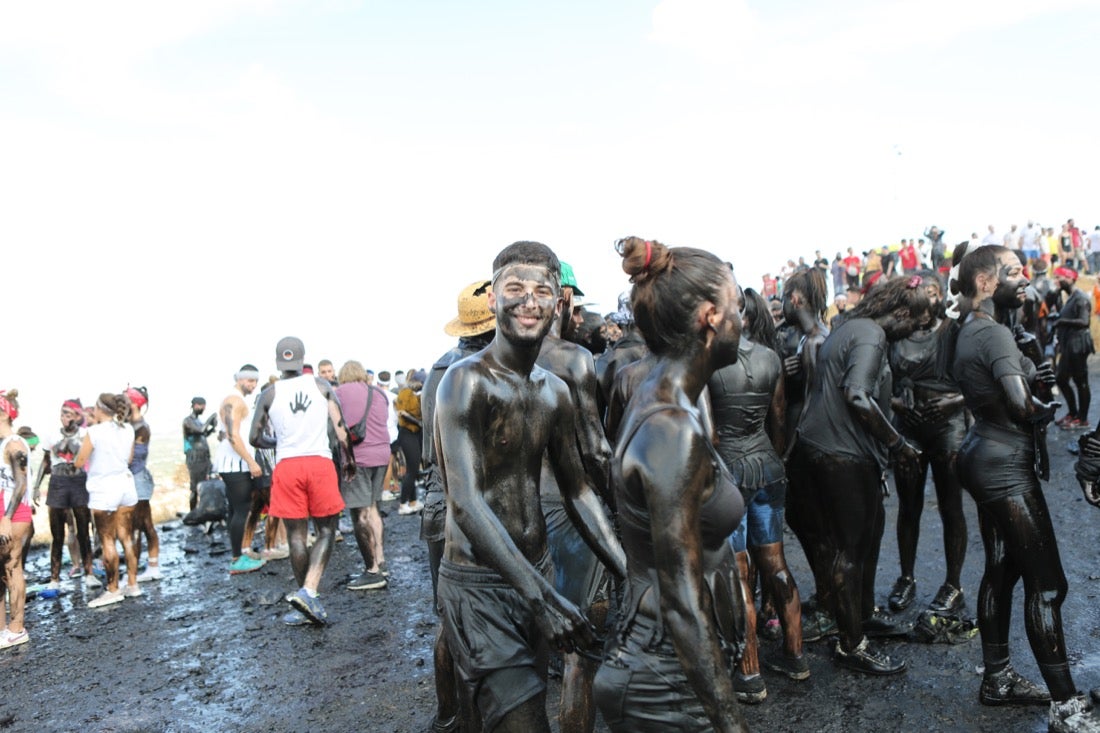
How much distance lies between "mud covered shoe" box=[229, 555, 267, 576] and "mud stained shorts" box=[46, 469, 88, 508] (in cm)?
169

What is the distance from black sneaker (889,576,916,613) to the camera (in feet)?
19.5

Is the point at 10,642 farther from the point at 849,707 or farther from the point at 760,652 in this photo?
the point at 849,707

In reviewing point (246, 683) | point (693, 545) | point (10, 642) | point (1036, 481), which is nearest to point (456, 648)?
point (693, 545)

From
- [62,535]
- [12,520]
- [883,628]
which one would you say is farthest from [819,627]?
[62,535]

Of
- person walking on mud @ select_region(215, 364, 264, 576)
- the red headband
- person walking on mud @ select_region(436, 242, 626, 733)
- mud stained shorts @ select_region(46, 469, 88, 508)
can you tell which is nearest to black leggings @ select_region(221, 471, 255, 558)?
person walking on mud @ select_region(215, 364, 264, 576)

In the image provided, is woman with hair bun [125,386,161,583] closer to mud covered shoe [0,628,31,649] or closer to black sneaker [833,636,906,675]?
mud covered shoe [0,628,31,649]

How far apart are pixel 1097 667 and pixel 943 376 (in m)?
2.03

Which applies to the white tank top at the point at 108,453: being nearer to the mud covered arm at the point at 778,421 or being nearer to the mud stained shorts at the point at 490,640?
the mud covered arm at the point at 778,421

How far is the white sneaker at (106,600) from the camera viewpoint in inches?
324

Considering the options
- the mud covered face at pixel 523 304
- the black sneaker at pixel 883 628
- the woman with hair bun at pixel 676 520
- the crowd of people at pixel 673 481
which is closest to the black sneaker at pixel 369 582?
the crowd of people at pixel 673 481

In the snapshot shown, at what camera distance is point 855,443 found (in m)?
4.98

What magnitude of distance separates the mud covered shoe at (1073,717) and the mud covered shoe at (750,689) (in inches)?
53.0

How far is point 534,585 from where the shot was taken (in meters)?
2.63

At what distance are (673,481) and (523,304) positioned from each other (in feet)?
3.63
